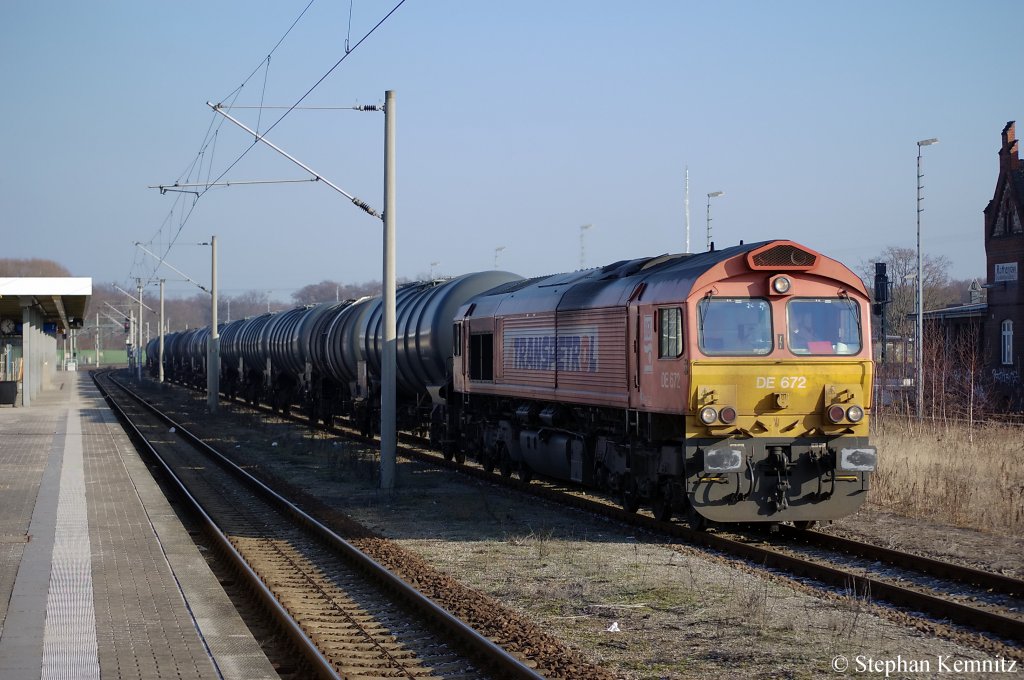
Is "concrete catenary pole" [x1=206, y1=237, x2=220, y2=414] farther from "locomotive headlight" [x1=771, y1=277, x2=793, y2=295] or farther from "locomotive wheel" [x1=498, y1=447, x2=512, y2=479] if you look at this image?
"locomotive headlight" [x1=771, y1=277, x2=793, y2=295]

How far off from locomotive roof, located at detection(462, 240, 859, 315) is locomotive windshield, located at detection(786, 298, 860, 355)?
41 cm

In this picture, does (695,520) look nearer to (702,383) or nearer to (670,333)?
(702,383)

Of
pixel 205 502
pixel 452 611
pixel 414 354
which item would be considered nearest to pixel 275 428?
pixel 414 354

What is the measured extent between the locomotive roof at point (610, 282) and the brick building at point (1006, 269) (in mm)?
32677

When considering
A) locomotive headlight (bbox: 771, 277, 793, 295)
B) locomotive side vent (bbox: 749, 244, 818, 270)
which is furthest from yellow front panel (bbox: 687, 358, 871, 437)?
locomotive side vent (bbox: 749, 244, 818, 270)

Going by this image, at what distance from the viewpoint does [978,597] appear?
10523mm

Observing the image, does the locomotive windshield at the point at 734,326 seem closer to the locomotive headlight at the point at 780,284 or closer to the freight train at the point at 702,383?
the freight train at the point at 702,383

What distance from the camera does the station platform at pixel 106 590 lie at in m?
8.23

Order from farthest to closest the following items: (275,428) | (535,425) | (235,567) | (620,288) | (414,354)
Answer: (275,428)
(414,354)
(535,425)
(620,288)
(235,567)

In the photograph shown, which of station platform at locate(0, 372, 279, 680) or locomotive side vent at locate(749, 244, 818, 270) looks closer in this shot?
station platform at locate(0, 372, 279, 680)

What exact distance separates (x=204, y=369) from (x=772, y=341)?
51.6 meters

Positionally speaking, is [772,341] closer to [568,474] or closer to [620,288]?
[620,288]

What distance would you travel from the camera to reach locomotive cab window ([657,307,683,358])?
1350 cm

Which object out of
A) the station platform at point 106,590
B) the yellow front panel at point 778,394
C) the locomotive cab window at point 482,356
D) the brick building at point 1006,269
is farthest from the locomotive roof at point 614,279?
the brick building at point 1006,269
